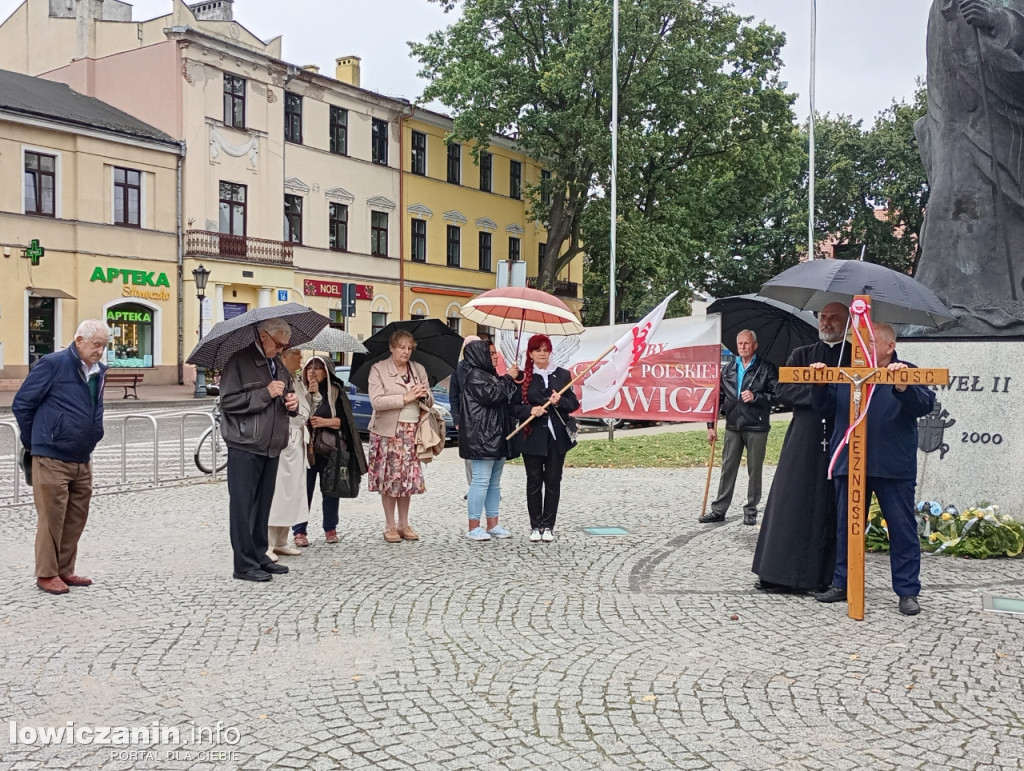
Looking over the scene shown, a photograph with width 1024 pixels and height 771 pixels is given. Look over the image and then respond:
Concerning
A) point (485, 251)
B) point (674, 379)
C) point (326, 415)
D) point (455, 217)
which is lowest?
point (326, 415)

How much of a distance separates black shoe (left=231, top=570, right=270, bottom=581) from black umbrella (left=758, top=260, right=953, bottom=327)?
396 cm

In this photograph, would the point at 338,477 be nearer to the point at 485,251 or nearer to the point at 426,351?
the point at 426,351

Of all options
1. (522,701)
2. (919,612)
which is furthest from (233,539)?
(919,612)

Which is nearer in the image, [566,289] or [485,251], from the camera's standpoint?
[485,251]

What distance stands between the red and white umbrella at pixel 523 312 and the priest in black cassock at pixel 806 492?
2.42m

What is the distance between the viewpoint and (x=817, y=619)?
5797 millimetres

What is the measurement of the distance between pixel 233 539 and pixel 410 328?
247 cm

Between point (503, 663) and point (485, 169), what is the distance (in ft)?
141

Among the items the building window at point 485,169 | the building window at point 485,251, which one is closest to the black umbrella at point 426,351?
the building window at point 485,251

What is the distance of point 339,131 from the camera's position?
3984cm

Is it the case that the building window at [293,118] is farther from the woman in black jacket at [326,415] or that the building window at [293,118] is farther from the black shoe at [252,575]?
the black shoe at [252,575]

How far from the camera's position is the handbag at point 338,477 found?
7980 mm

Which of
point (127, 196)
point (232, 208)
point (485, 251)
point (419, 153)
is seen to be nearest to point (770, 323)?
point (127, 196)

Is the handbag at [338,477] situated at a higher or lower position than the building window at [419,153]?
lower
